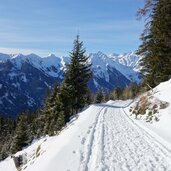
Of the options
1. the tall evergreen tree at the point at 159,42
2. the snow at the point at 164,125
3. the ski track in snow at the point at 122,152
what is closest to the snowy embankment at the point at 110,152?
the ski track in snow at the point at 122,152

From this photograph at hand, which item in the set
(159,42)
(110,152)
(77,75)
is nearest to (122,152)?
(110,152)

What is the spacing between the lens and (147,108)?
30141 millimetres

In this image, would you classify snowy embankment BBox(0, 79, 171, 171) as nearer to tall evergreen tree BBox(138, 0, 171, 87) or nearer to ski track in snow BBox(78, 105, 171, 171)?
ski track in snow BBox(78, 105, 171, 171)

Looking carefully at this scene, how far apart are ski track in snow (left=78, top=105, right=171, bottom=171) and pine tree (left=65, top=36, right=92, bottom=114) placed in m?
27.5

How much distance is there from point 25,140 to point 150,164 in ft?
168

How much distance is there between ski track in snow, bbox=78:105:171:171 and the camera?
43.2 feet

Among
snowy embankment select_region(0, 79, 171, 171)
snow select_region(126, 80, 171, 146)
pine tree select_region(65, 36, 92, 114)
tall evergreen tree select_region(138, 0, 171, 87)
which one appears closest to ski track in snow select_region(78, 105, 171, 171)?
snowy embankment select_region(0, 79, 171, 171)

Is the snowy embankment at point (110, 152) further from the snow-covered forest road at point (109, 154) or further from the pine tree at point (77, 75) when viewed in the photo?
the pine tree at point (77, 75)

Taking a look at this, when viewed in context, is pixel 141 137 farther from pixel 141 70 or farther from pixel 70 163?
pixel 141 70

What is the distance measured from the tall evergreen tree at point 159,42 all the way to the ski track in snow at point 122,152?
1378cm

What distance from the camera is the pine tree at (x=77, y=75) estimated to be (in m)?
49.3

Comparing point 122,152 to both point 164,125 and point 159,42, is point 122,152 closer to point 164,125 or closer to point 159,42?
point 164,125

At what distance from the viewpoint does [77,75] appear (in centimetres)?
5009

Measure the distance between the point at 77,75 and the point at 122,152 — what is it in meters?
34.8
